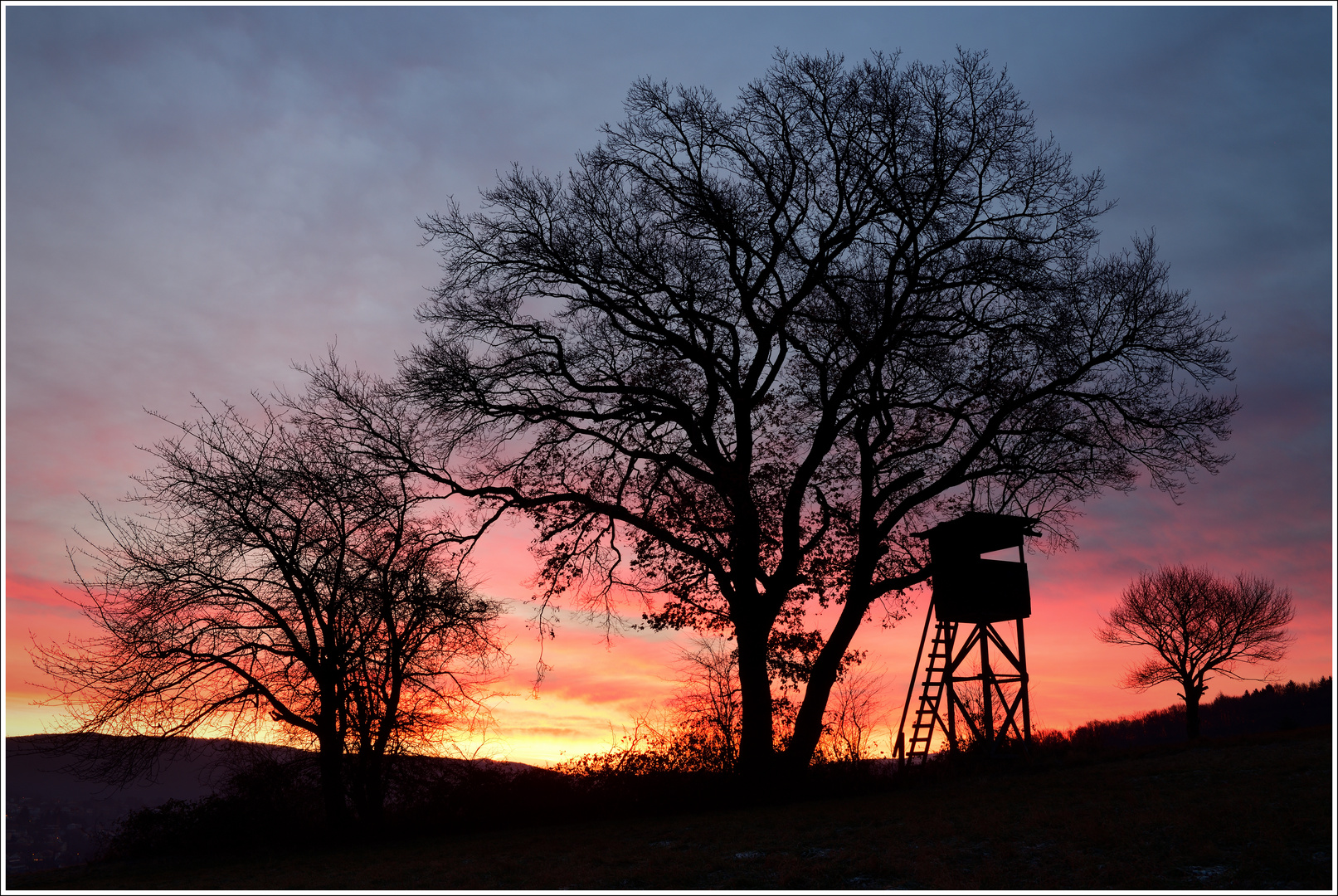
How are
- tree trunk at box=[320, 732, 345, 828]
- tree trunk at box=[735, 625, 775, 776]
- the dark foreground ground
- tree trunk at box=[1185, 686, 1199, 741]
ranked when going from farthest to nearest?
1. tree trunk at box=[1185, 686, 1199, 741]
2. tree trunk at box=[735, 625, 775, 776]
3. tree trunk at box=[320, 732, 345, 828]
4. the dark foreground ground

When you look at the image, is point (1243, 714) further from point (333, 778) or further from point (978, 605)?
point (333, 778)

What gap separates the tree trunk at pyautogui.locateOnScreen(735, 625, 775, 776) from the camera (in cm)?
1852

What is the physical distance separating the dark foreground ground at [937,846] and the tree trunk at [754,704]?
1412mm

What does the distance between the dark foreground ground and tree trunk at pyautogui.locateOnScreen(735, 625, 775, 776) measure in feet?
4.63

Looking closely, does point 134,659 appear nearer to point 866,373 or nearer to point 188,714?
point 188,714

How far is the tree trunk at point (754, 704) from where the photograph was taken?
1852 centimetres

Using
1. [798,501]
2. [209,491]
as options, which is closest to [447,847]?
[209,491]

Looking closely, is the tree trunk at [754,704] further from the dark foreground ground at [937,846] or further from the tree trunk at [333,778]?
the tree trunk at [333,778]

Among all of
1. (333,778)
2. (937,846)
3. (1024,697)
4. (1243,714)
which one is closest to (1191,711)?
(1243,714)

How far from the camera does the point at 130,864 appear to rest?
16.6 metres

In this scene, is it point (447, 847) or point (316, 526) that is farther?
point (316, 526)

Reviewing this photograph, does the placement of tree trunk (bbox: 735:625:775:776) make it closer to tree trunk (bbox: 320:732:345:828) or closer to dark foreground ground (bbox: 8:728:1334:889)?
dark foreground ground (bbox: 8:728:1334:889)

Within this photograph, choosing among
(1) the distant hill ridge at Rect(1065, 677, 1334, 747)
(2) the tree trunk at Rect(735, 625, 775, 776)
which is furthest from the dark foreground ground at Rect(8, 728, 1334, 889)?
(1) the distant hill ridge at Rect(1065, 677, 1334, 747)

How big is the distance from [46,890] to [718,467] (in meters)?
13.6
